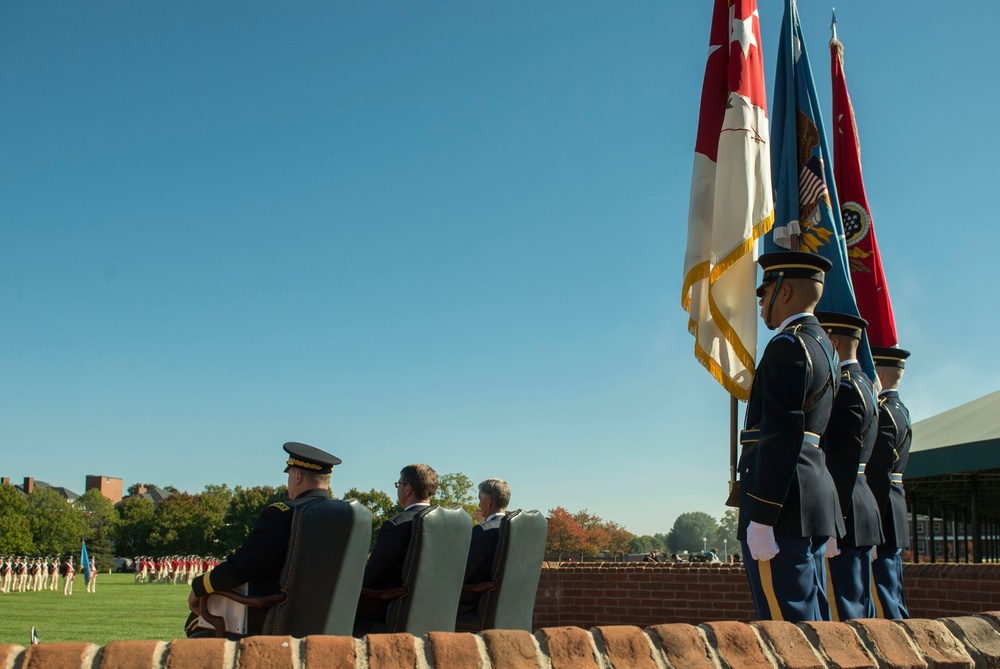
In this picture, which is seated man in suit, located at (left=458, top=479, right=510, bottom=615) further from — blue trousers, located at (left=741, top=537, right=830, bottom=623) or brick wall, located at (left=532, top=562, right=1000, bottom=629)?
brick wall, located at (left=532, top=562, right=1000, bottom=629)

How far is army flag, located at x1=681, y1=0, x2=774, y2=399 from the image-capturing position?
18.2 feet

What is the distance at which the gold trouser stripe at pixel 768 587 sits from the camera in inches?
146

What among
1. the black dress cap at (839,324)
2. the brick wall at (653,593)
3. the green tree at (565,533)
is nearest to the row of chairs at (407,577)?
the black dress cap at (839,324)

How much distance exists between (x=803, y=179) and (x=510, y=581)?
3402mm

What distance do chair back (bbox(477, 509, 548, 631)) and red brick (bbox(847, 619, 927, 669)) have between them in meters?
3.24

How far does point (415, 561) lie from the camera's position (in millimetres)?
4840

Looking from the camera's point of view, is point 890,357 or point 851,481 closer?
point 851,481

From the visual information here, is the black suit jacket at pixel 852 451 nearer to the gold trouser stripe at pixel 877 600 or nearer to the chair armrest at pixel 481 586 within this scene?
the gold trouser stripe at pixel 877 600

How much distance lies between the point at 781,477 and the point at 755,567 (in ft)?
1.27

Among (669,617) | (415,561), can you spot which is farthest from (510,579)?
(669,617)

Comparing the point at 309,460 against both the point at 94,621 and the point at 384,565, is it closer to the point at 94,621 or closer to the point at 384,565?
the point at 384,565

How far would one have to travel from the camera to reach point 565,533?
9225 cm

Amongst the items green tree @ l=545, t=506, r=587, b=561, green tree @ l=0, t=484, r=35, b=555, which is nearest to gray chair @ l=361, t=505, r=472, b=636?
green tree @ l=545, t=506, r=587, b=561

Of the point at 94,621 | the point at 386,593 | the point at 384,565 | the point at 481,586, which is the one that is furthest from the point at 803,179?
the point at 94,621
